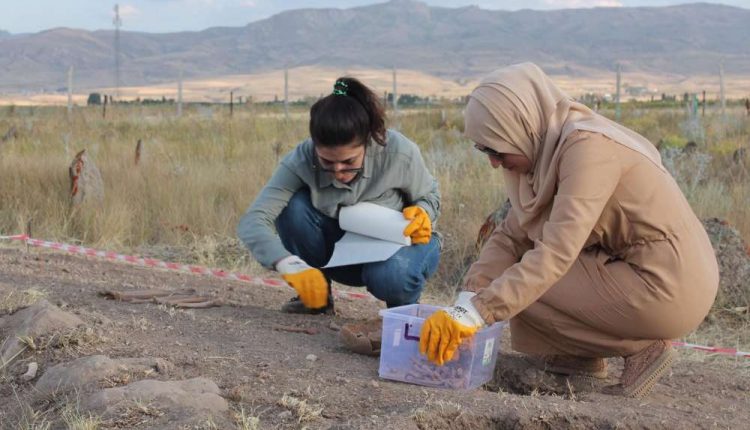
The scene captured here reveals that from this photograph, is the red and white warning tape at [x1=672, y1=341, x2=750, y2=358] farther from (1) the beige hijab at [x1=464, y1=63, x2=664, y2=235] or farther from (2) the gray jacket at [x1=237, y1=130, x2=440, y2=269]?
(1) the beige hijab at [x1=464, y1=63, x2=664, y2=235]

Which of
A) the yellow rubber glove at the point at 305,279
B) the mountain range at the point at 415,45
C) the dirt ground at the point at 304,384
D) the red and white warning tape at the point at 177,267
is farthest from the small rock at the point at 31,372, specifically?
the mountain range at the point at 415,45

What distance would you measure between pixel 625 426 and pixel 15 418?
1.94m

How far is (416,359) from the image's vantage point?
143 inches

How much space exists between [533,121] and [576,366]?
3.52ft

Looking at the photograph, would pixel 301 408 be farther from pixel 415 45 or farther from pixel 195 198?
pixel 415 45

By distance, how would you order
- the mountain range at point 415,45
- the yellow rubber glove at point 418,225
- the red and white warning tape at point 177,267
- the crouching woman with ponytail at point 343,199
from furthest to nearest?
the mountain range at point 415,45 < the red and white warning tape at point 177,267 < the yellow rubber glove at point 418,225 < the crouching woman with ponytail at point 343,199

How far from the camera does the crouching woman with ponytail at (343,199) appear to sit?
4.25 metres

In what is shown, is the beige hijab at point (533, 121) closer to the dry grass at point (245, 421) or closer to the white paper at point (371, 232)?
the white paper at point (371, 232)

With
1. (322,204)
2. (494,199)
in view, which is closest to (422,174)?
(322,204)

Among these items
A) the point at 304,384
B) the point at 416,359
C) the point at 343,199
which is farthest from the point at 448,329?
the point at 343,199

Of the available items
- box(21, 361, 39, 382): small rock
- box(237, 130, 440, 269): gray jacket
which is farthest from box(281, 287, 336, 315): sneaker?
box(21, 361, 39, 382): small rock

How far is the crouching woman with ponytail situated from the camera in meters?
4.25

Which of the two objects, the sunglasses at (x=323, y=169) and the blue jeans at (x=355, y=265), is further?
the blue jeans at (x=355, y=265)

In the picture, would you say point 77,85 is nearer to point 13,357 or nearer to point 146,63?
point 146,63
